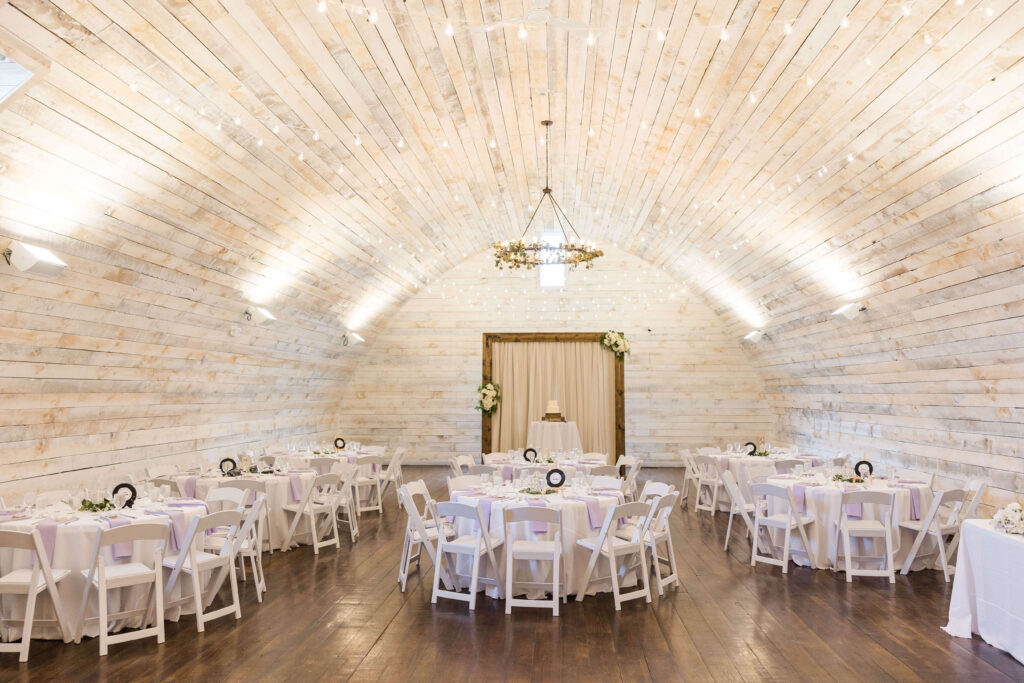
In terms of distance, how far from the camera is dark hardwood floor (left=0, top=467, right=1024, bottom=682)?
4180mm

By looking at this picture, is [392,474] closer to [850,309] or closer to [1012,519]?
[850,309]

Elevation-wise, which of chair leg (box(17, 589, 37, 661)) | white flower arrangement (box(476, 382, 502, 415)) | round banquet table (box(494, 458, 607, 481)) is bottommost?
chair leg (box(17, 589, 37, 661))

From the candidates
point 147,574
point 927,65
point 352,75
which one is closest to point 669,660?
point 147,574

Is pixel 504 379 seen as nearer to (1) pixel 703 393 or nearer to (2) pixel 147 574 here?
(1) pixel 703 393

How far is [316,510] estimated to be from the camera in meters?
7.58

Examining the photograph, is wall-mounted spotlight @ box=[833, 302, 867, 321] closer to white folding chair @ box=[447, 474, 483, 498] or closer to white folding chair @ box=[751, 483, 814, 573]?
white folding chair @ box=[751, 483, 814, 573]

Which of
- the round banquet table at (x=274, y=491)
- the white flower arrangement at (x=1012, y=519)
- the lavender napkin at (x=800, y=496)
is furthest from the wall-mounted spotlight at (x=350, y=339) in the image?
the white flower arrangement at (x=1012, y=519)

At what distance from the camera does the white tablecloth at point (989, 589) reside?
434 centimetres

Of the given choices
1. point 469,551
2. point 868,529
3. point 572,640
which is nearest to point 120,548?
point 469,551

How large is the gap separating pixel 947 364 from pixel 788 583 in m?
3.40

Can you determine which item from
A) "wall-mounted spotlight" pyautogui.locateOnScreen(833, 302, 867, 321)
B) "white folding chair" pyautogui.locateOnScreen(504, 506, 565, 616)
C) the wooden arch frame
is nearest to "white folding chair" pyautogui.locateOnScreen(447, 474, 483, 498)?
"white folding chair" pyautogui.locateOnScreen(504, 506, 565, 616)

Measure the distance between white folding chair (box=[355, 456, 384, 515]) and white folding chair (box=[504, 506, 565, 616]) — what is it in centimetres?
404

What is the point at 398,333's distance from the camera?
15.0m

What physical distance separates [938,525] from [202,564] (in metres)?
5.84
